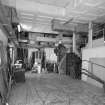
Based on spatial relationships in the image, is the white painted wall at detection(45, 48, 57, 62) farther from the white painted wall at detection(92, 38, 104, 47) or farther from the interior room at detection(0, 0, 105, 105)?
the white painted wall at detection(92, 38, 104, 47)

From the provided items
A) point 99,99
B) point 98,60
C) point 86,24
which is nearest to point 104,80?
point 98,60

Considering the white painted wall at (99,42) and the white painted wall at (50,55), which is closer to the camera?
the white painted wall at (99,42)

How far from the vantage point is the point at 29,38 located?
6961 mm

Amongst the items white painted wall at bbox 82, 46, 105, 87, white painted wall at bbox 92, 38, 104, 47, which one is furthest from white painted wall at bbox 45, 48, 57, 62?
white painted wall at bbox 92, 38, 104, 47

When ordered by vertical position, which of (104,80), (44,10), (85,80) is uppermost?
(44,10)

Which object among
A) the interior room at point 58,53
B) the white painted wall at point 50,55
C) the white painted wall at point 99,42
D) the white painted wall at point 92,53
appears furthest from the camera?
the white painted wall at point 50,55

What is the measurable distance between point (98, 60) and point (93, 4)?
243 cm

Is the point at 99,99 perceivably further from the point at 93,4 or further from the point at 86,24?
the point at 86,24

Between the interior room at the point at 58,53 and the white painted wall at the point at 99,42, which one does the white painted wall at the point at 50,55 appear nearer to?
the interior room at the point at 58,53

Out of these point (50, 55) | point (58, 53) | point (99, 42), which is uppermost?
point (99, 42)

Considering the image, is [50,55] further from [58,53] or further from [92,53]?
[92,53]

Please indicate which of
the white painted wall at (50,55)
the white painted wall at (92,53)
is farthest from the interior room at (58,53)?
the white painted wall at (50,55)

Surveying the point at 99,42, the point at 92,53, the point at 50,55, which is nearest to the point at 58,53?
the point at 50,55

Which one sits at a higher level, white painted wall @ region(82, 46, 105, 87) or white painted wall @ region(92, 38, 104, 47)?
white painted wall @ region(92, 38, 104, 47)
